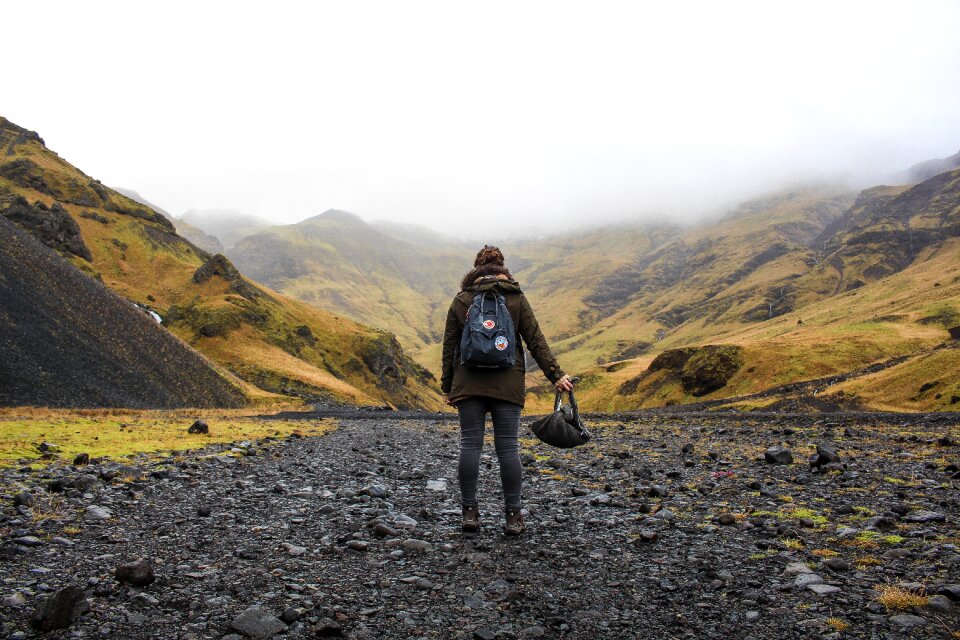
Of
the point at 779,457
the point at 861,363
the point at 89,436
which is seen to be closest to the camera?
the point at 779,457

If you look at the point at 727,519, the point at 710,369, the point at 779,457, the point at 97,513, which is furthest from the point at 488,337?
the point at 710,369

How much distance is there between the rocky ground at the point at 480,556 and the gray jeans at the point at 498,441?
759mm

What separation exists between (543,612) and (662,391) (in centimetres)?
8484

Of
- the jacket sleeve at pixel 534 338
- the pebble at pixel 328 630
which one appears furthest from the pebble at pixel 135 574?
the jacket sleeve at pixel 534 338

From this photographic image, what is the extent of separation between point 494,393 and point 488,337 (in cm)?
86

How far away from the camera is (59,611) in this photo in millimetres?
4695

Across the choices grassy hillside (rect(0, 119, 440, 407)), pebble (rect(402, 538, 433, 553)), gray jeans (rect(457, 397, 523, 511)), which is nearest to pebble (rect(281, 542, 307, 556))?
pebble (rect(402, 538, 433, 553))

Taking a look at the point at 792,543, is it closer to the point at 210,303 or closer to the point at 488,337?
the point at 488,337

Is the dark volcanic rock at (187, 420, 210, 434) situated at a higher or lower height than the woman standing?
lower

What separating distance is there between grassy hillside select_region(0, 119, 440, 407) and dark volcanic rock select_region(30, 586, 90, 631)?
65.8 m

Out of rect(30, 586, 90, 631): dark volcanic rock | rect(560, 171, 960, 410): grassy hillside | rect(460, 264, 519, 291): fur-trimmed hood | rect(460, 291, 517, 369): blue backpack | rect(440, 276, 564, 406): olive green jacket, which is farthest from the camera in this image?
rect(560, 171, 960, 410): grassy hillside

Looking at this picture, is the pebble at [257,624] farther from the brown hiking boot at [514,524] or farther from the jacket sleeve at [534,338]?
the jacket sleeve at [534,338]

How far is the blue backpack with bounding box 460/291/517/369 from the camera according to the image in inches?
316

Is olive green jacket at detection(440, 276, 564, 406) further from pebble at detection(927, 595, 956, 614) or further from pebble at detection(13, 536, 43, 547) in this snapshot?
pebble at detection(13, 536, 43, 547)
